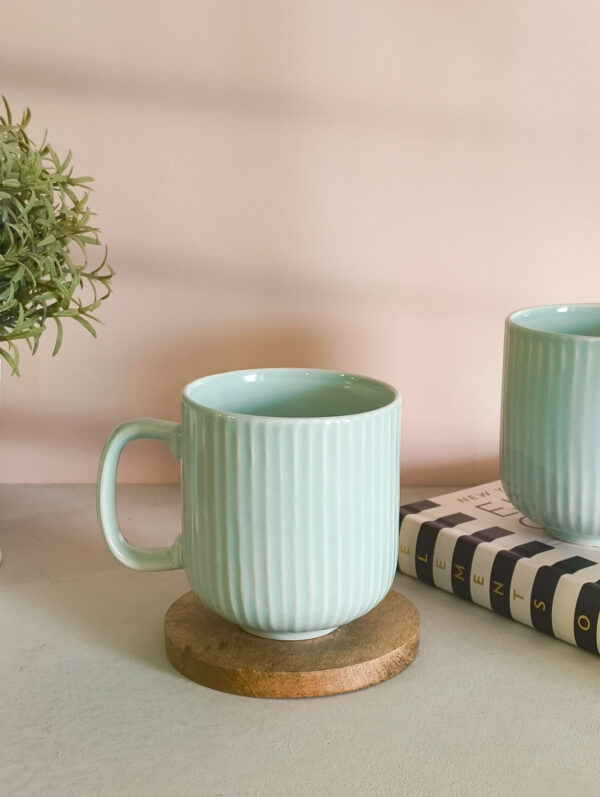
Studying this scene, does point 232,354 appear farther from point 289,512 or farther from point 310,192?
point 289,512

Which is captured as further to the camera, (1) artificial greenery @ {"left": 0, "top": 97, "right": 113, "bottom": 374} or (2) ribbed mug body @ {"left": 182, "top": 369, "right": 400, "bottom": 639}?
(1) artificial greenery @ {"left": 0, "top": 97, "right": 113, "bottom": 374}

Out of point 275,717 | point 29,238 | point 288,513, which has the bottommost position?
point 275,717

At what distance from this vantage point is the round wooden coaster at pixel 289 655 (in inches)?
20.4

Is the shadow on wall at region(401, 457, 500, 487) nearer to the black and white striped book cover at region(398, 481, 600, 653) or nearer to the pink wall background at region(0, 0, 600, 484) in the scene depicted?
the pink wall background at region(0, 0, 600, 484)

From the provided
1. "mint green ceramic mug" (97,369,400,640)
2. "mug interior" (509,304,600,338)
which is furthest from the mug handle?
"mug interior" (509,304,600,338)

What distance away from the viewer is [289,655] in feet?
1.75

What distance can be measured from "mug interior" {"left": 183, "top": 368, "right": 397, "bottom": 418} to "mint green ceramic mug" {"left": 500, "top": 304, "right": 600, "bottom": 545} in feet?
0.38

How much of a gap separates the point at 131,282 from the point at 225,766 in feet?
1.48

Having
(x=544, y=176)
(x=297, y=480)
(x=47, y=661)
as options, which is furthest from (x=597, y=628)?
(x=544, y=176)

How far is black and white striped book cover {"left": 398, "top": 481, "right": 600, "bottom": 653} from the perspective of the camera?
0.56 meters

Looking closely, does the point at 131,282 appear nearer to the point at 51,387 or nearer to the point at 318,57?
the point at 51,387

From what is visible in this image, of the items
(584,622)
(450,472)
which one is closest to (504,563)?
(584,622)

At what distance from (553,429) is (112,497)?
10.8 inches

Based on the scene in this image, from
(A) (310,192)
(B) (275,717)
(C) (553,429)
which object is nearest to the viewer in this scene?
(B) (275,717)
